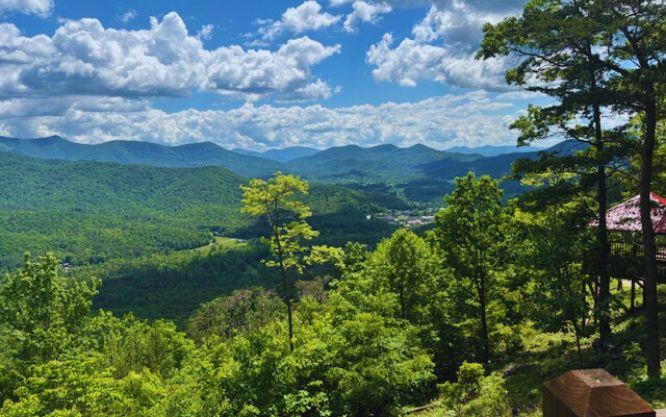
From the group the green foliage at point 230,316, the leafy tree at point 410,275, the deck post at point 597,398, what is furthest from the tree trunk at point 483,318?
the green foliage at point 230,316

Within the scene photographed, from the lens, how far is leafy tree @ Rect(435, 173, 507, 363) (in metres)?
26.3

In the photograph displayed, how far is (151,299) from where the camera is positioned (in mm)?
190875

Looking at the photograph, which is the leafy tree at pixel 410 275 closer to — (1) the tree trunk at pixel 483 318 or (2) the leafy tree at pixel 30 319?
(1) the tree trunk at pixel 483 318

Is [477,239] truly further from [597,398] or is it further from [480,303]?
[597,398]

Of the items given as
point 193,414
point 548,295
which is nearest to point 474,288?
point 548,295

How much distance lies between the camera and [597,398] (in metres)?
3.08

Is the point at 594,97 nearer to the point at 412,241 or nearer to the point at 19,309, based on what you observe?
the point at 412,241

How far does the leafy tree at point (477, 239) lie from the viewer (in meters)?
26.3

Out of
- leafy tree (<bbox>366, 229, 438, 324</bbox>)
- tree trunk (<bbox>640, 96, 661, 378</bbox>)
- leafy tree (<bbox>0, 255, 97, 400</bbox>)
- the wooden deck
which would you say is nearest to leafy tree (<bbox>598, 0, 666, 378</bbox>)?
tree trunk (<bbox>640, 96, 661, 378</bbox>)

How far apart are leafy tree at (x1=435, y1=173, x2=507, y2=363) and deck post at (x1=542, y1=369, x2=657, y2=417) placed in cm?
2359

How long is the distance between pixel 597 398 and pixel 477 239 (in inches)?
952

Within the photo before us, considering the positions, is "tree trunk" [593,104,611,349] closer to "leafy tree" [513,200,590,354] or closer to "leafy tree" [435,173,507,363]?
"leafy tree" [513,200,590,354]

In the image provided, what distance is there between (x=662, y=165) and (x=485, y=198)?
28.7 feet

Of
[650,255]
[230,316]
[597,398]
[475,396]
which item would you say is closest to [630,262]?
[650,255]
